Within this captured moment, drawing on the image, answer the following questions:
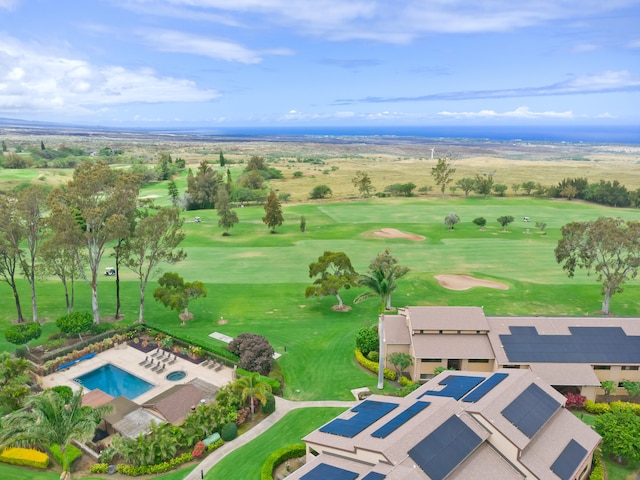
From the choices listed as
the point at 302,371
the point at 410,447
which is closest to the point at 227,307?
the point at 302,371

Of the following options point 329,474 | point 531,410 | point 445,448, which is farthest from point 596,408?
point 329,474

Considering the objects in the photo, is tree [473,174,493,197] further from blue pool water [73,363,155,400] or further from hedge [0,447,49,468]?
hedge [0,447,49,468]

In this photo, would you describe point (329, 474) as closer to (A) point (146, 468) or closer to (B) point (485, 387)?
(B) point (485, 387)

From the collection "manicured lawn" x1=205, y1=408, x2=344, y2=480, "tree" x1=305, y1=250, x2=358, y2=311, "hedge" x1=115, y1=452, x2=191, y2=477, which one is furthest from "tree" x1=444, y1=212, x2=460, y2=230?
"hedge" x1=115, y1=452, x2=191, y2=477

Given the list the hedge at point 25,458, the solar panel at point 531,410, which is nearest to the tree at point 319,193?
the solar panel at point 531,410

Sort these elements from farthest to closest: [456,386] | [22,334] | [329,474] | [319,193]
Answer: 1. [319,193]
2. [22,334]
3. [456,386]
4. [329,474]

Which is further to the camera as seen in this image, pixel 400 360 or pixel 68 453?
pixel 400 360
